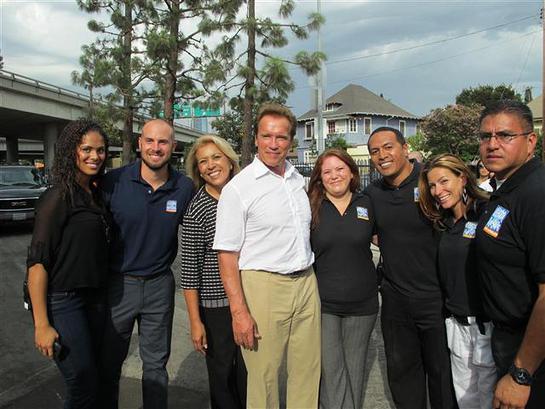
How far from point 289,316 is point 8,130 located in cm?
4427

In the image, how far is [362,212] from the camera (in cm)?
312

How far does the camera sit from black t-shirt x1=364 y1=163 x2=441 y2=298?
303cm

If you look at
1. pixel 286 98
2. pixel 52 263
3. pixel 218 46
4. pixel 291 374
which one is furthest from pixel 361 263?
pixel 218 46

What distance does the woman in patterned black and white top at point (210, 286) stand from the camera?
292 centimetres

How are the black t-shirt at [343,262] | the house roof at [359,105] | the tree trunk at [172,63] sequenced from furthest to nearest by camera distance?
1. the house roof at [359,105]
2. the tree trunk at [172,63]
3. the black t-shirt at [343,262]

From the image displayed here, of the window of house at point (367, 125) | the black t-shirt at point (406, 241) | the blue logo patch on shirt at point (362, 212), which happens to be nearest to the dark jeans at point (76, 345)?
the blue logo patch on shirt at point (362, 212)

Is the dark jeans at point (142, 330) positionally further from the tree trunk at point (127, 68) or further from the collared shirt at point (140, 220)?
the tree trunk at point (127, 68)

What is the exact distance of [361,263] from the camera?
305 centimetres

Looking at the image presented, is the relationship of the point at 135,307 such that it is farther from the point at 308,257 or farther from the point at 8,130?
the point at 8,130

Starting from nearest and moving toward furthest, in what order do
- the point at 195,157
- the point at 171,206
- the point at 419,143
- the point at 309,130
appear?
1. the point at 171,206
2. the point at 195,157
3. the point at 419,143
4. the point at 309,130

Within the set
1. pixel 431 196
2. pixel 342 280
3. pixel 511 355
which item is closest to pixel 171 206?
pixel 342 280

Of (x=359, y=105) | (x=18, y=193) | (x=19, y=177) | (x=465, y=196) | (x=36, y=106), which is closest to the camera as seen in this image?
(x=465, y=196)

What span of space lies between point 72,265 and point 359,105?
5173cm

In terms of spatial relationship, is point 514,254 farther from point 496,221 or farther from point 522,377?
point 522,377
